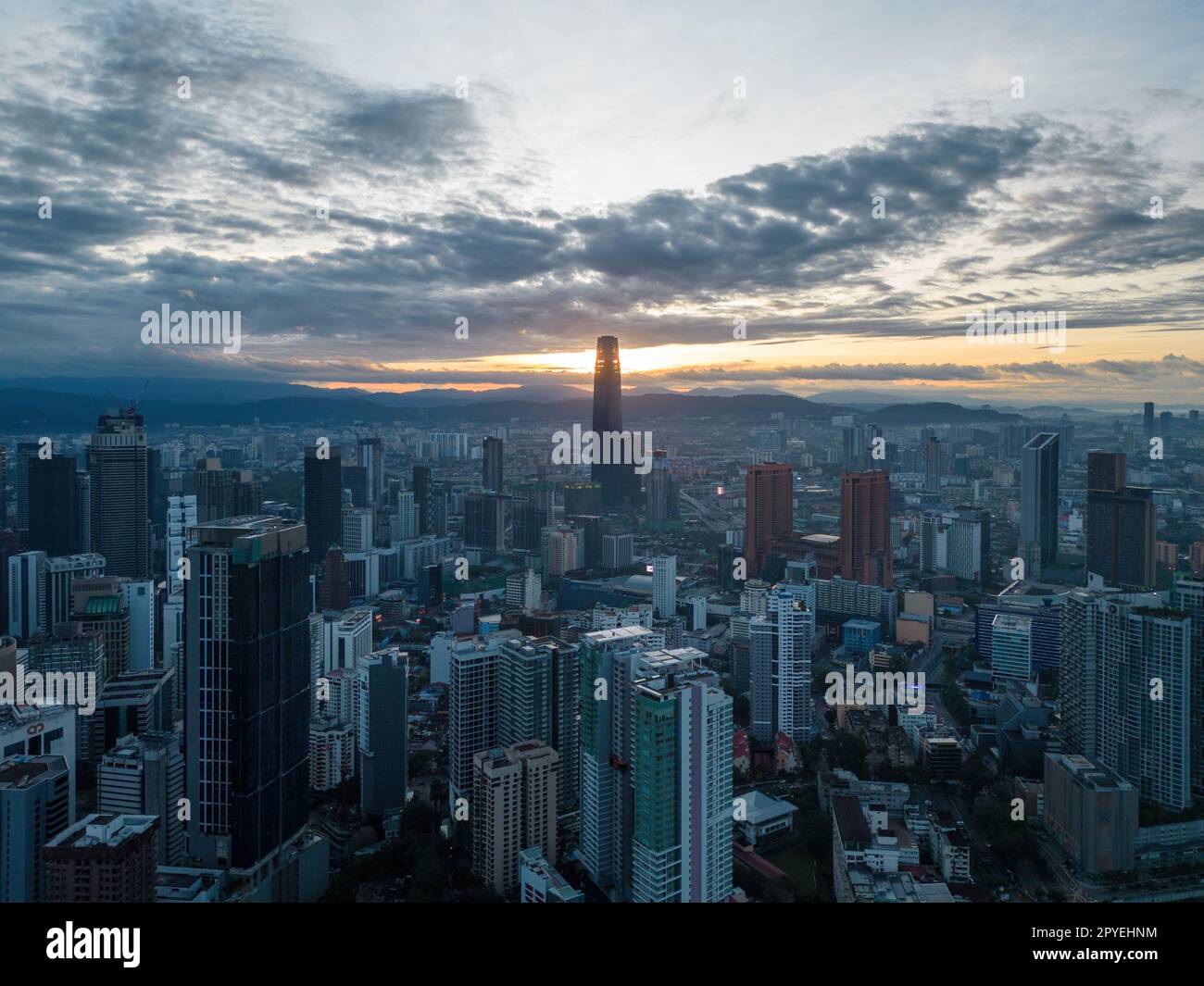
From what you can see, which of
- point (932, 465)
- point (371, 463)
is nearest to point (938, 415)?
point (932, 465)

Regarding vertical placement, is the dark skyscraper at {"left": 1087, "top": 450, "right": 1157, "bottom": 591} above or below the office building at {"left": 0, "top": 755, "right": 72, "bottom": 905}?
above

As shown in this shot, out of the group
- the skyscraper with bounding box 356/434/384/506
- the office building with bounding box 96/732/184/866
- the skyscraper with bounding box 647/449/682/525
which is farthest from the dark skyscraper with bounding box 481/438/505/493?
the office building with bounding box 96/732/184/866

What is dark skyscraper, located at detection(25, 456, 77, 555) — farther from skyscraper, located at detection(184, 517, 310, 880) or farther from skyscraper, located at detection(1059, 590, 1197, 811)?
skyscraper, located at detection(1059, 590, 1197, 811)

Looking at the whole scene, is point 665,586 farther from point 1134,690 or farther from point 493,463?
point 493,463

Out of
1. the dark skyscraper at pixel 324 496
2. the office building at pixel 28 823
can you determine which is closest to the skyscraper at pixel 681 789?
the office building at pixel 28 823

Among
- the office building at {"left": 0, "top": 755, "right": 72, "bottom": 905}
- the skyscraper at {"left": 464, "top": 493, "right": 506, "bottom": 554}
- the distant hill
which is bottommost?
the office building at {"left": 0, "top": 755, "right": 72, "bottom": 905}

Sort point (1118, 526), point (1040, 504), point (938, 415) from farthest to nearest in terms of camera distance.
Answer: point (938, 415) → point (1040, 504) → point (1118, 526)
